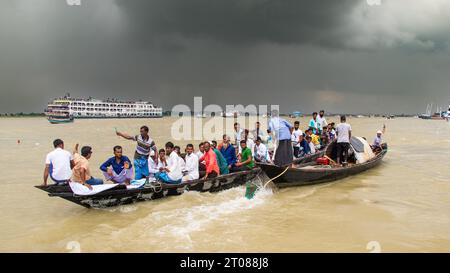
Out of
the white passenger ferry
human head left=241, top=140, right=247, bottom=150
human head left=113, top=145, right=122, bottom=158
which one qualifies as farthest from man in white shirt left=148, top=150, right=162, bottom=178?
the white passenger ferry

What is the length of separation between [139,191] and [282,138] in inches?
152

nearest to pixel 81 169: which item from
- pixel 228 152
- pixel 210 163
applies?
pixel 210 163

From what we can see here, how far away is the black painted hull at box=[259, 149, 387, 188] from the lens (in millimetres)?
8445

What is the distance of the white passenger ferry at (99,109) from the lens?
3038 inches

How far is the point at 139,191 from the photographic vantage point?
710 centimetres

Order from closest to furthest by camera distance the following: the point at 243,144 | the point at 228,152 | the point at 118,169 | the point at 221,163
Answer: the point at 118,169 < the point at 221,163 < the point at 243,144 < the point at 228,152

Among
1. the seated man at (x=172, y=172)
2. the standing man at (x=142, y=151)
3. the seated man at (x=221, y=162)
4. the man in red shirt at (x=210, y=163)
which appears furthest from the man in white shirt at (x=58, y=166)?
the seated man at (x=221, y=162)

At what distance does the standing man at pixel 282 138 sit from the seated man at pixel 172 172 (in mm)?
2655

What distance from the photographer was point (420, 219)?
6875mm

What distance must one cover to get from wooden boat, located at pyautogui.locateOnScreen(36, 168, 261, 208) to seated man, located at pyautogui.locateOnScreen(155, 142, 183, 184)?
182 mm

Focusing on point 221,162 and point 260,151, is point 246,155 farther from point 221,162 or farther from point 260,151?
point 260,151

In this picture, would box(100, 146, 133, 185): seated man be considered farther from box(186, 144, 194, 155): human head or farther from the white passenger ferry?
the white passenger ferry

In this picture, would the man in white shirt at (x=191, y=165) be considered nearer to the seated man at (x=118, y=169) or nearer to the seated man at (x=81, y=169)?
the seated man at (x=118, y=169)
